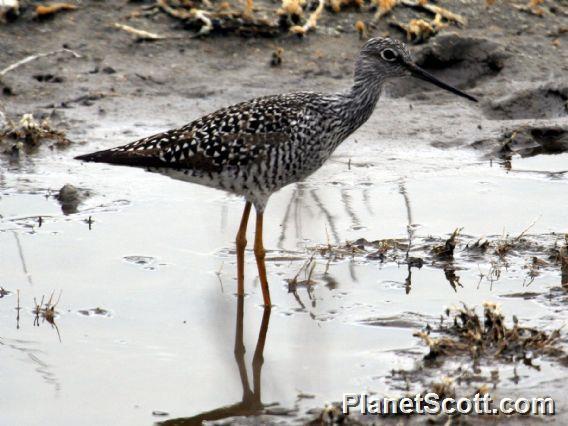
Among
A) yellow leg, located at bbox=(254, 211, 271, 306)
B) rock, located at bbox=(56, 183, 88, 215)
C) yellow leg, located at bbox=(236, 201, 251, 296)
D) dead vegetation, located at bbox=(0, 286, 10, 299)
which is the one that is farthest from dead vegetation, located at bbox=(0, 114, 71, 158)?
yellow leg, located at bbox=(254, 211, 271, 306)

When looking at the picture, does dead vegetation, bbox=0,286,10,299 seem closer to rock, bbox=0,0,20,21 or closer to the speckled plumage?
the speckled plumage

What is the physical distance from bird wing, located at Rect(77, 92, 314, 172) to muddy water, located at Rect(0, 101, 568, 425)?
0.76m

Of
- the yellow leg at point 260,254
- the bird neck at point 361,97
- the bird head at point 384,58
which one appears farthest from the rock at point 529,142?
the yellow leg at point 260,254

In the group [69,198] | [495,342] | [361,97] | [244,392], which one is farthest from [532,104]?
[244,392]

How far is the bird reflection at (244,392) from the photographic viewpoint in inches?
227

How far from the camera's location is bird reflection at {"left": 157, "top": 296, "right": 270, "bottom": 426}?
576 centimetres

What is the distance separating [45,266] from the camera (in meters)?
7.58

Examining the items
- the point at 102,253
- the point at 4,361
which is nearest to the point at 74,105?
the point at 102,253

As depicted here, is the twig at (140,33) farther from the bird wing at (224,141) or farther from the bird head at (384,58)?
the bird wing at (224,141)

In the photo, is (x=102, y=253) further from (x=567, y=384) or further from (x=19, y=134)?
(x=567, y=384)

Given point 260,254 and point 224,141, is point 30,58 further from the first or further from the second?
point 260,254

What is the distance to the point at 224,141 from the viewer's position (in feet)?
24.0

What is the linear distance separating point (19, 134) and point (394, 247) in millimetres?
3749

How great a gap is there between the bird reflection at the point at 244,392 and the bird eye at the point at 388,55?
2.07 meters
